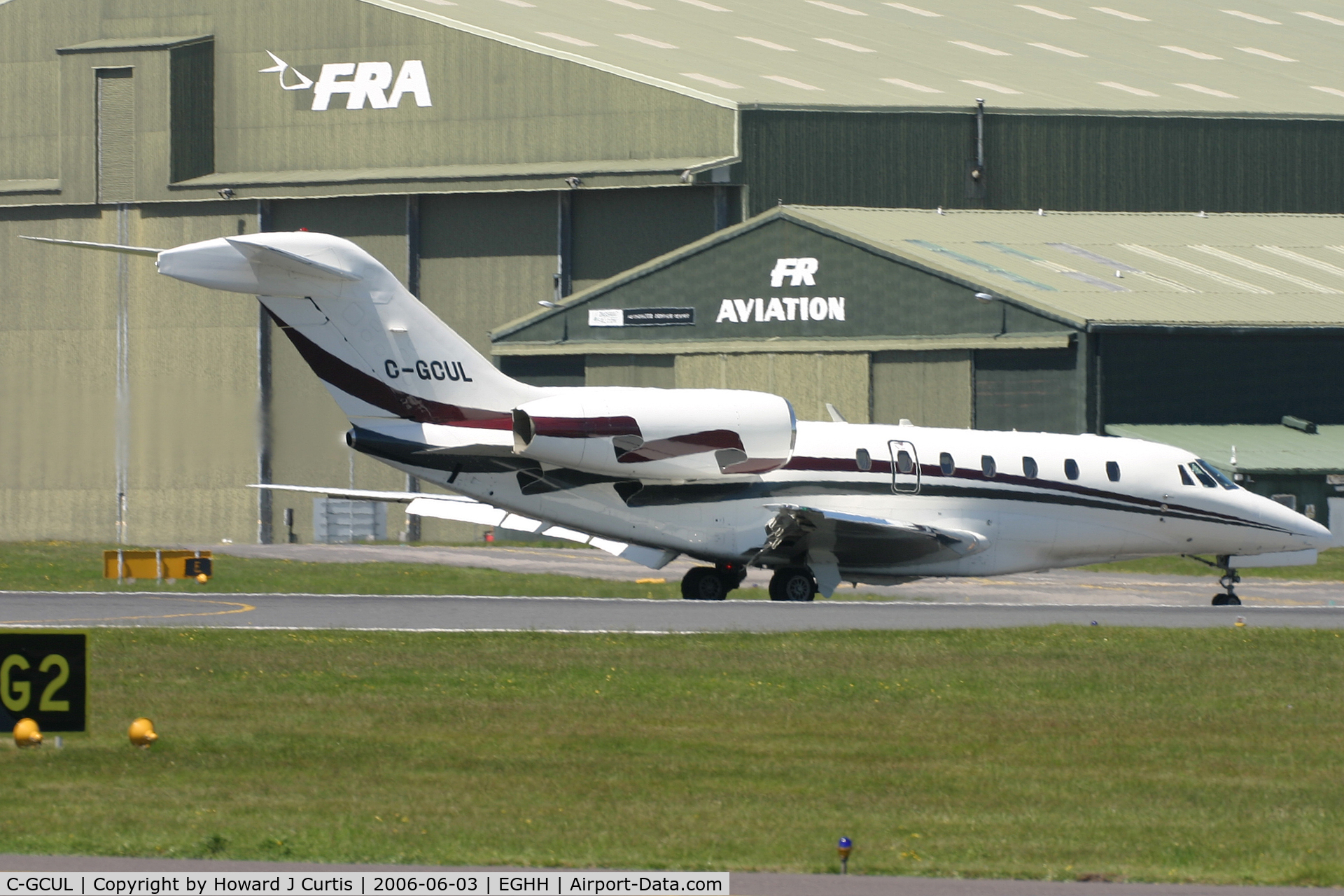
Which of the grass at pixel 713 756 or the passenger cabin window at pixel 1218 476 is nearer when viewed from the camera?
the grass at pixel 713 756

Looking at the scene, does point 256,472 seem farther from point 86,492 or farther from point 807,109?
point 807,109

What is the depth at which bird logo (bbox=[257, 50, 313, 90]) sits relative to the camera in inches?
2822

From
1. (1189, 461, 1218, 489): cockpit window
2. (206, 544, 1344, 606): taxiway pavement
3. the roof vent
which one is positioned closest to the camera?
(1189, 461, 1218, 489): cockpit window

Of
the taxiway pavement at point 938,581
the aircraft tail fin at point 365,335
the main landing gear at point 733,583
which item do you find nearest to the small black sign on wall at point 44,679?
the aircraft tail fin at point 365,335

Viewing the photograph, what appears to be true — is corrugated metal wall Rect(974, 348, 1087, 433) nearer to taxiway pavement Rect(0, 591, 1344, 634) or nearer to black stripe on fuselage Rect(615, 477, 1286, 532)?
black stripe on fuselage Rect(615, 477, 1286, 532)

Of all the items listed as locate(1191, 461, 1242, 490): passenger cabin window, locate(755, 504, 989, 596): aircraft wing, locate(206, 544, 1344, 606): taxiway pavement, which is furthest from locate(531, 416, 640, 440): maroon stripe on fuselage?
locate(1191, 461, 1242, 490): passenger cabin window

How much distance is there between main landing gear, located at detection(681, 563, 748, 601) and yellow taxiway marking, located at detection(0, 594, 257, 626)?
8.24 meters

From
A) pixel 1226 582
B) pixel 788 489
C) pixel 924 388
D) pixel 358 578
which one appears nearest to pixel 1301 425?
pixel 924 388

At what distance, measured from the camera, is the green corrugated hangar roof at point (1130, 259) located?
57562 millimetres

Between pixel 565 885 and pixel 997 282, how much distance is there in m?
45.8

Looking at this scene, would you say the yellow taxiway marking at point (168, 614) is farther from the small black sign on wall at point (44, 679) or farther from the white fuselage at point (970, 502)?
the small black sign on wall at point (44, 679)

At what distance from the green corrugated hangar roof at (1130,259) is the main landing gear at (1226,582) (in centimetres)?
1456

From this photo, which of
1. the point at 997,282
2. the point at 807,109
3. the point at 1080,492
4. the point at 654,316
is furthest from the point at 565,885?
the point at 807,109

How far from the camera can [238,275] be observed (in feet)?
102
